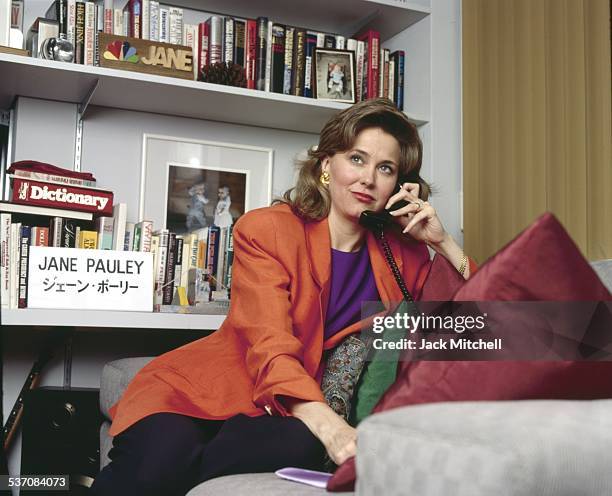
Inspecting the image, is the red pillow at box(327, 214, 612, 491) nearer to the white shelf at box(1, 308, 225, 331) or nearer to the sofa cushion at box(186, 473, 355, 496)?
the sofa cushion at box(186, 473, 355, 496)

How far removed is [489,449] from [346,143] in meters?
1.30

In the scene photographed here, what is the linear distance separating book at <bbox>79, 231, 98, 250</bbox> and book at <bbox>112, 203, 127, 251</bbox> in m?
0.06

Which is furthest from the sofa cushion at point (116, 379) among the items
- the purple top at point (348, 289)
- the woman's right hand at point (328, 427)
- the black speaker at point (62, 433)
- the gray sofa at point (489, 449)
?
the gray sofa at point (489, 449)

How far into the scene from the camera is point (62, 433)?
2096 millimetres

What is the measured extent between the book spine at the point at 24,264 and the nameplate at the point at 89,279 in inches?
0.9

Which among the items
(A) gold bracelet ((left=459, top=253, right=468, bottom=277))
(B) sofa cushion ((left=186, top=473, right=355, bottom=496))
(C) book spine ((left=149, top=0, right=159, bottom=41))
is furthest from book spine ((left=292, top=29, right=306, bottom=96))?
(B) sofa cushion ((left=186, top=473, right=355, bottom=496))

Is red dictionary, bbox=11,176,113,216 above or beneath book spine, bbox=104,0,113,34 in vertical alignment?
beneath

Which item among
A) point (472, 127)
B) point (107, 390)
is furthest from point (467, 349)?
point (472, 127)

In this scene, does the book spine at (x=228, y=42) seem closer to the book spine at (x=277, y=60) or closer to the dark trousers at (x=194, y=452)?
the book spine at (x=277, y=60)

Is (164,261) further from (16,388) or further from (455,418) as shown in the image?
(455,418)

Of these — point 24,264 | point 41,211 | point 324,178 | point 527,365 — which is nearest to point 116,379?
point 24,264

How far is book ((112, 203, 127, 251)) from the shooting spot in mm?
2307

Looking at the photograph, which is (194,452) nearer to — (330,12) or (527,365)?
(527,365)

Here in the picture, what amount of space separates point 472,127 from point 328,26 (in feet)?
2.26
